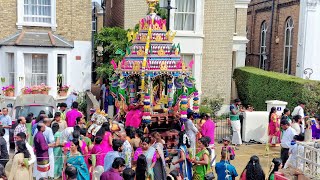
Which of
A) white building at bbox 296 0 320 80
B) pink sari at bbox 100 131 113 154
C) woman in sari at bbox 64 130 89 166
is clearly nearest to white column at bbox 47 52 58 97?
pink sari at bbox 100 131 113 154

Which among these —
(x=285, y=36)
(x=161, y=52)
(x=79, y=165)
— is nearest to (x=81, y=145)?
(x=79, y=165)

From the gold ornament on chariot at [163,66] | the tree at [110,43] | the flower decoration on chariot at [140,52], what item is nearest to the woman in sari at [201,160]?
the gold ornament on chariot at [163,66]

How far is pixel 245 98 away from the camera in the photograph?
2344cm

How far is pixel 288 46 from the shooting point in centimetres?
2627

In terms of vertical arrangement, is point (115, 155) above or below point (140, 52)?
below

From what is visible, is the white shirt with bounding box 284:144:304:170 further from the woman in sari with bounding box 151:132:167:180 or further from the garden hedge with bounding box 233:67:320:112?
the garden hedge with bounding box 233:67:320:112

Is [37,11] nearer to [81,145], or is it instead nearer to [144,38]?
[144,38]

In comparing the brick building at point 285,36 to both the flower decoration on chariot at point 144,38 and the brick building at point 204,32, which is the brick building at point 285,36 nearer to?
the brick building at point 204,32

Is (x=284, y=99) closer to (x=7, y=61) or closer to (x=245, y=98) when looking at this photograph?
(x=245, y=98)

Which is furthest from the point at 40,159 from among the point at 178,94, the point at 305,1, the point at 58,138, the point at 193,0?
the point at 305,1

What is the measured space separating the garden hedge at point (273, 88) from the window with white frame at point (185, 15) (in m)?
3.82

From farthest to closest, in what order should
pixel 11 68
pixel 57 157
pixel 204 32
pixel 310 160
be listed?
pixel 204 32 < pixel 11 68 < pixel 57 157 < pixel 310 160

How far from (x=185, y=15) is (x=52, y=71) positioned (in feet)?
21.3

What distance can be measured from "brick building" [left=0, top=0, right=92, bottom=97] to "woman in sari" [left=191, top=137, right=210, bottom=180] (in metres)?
12.3
